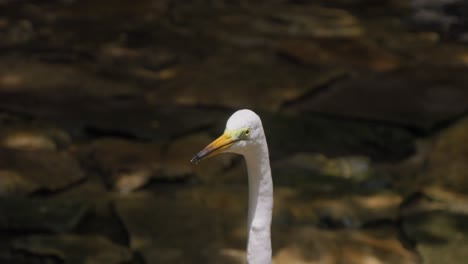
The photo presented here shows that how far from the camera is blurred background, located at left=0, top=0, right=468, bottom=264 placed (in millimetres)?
3662

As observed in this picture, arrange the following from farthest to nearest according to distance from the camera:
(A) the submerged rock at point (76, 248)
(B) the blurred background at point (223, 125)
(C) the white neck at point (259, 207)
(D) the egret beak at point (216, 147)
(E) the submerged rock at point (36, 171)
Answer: (E) the submerged rock at point (36, 171), (B) the blurred background at point (223, 125), (A) the submerged rock at point (76, 248), (C) the white neck at point (259, 207), (D) the egret beak at point (216, 147)

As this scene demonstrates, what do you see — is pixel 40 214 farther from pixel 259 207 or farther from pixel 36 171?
pixel 259 207

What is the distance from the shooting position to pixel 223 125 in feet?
14.7

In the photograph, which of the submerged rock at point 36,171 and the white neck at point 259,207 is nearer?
the white neck at point 259,207

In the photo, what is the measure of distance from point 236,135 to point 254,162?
13 cm

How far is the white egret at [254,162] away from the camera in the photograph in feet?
7.39

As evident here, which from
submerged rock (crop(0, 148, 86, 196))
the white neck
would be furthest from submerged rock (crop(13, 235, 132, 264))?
the white neck

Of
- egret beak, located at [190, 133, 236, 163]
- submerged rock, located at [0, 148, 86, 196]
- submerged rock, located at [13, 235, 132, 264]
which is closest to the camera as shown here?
egret beak, located at [190, 133, 236, 163]

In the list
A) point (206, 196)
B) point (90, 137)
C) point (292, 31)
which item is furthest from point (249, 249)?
point (292, 31)

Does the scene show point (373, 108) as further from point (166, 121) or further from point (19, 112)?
point (19, 112)

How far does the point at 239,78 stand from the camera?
505 centimetres

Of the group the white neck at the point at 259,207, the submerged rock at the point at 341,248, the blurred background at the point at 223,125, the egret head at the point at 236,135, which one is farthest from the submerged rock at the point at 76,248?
the egret head at the point at 236,135

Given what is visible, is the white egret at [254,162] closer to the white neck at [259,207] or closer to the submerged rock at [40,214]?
the white neck at [259,207]

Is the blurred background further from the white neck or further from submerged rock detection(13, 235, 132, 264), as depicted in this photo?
the white neck
